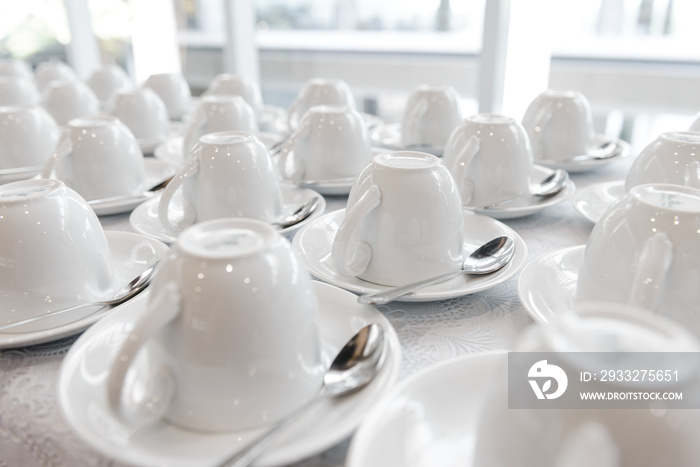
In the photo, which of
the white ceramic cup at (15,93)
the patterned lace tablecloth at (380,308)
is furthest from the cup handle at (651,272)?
the white ceramic cup at (15,93)

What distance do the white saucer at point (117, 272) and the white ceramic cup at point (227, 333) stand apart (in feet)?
0.41

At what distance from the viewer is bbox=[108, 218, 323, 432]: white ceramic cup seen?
316mm

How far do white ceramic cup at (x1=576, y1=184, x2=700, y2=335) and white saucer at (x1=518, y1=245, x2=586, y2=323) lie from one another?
27mm

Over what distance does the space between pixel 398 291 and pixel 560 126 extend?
0.51 metres

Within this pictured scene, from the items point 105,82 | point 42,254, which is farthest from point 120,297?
point 105,82

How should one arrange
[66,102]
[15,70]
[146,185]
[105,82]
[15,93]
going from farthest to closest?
1. [15,70]
2. [105,82]
3. [15,93]
4. [66,102]
5. [146,185]

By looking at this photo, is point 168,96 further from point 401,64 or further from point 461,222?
point 401,64

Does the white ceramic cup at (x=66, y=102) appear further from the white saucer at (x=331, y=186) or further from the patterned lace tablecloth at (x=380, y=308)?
the patterned lace tablecloth at (x=380, y=308)

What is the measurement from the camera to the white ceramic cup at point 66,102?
3.57ft

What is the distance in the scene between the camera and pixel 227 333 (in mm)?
320

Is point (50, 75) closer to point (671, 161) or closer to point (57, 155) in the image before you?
point (57, 155)

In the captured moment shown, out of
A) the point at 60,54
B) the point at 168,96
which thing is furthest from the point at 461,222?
the point at 60,54

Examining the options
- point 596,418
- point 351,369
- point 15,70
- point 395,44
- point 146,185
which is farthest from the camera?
point 395,44

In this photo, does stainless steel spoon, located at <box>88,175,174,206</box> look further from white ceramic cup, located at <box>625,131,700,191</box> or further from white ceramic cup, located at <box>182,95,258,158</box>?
white ceramic cup, located at <box>625,131,700,191</box>
